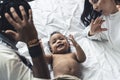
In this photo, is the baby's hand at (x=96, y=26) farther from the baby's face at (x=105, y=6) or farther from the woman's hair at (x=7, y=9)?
the woman's hair at (x=7, y=9)

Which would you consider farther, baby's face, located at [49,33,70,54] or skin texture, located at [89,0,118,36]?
baby's face, located at [49,33,70,54]

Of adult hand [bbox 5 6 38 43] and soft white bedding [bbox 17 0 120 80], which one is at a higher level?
adult hand [bbox 5 6 38 43]

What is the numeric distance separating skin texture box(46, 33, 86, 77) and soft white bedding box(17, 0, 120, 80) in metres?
0.07

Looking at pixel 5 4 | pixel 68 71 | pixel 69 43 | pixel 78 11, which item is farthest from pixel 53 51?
pixel 5 4

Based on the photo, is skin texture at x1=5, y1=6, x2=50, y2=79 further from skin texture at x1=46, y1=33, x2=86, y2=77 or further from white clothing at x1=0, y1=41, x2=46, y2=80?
skin texture at x1=46, y1=33, x2=86, y2=77

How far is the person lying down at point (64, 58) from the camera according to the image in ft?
5.20

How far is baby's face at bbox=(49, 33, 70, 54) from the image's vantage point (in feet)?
5.80

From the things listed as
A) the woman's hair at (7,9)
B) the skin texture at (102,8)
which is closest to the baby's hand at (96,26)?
the skin texture at (102,8)

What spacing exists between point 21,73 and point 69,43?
885 millimetres

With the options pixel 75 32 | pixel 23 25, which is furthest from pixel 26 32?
pixel 75 32

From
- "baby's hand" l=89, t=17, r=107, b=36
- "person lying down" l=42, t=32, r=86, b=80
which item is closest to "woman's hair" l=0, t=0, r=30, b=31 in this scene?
"person lying down" l=42, t=32, r=86, b=80

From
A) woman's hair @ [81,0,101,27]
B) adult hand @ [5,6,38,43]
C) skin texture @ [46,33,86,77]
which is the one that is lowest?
skin texture @ [46,33,86,77]

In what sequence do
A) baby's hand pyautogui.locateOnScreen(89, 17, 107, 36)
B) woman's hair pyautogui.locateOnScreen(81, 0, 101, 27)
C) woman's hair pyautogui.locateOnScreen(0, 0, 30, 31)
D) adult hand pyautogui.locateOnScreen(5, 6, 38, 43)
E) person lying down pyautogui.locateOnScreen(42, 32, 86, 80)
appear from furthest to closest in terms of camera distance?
woman's hair pyautogui.locateOnScreen(81, 0, 101, 27), baby's hand pyautogui.locateOnScreen(89, 17, 107, 36), person lying down pyautogui.locateOnScreen(42, 32, 86, 80), woman's hair pyautogui.locateOnScreen(0, 0, 30, 31), adult hand pyautogui.locateOnScreen(5, 6, 38, 43)

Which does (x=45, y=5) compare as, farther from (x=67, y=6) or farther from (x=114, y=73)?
(x=114, y=73)
